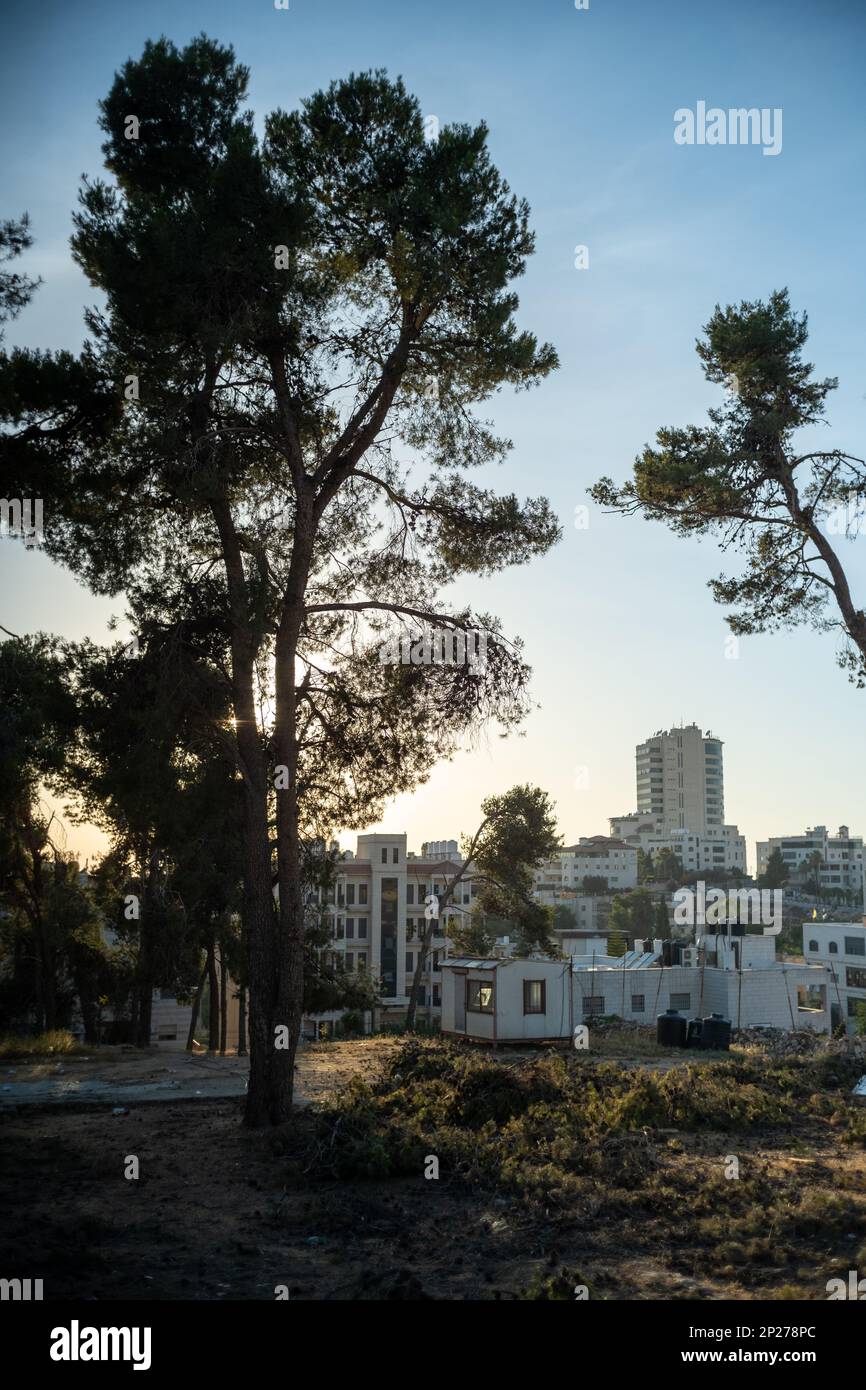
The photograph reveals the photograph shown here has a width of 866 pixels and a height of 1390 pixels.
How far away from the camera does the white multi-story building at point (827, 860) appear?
145550mm

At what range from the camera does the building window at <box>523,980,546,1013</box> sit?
2353 centimetres

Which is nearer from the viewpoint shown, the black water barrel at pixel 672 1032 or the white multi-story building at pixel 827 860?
the black water barrel at pixel 672 1032

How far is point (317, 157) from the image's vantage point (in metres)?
13.1

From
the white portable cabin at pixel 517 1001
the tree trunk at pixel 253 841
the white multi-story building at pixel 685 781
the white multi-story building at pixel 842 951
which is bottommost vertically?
the white multi-story building at pixel 842 951

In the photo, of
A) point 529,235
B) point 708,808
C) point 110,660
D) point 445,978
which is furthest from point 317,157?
point 708,808

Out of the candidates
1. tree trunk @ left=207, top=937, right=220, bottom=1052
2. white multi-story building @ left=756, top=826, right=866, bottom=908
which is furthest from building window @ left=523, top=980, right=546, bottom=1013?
white multi-story building @ left=756, top=826, right=866, bottom=908

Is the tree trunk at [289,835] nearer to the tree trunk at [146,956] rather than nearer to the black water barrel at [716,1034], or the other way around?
the tree trunk at [146,956]

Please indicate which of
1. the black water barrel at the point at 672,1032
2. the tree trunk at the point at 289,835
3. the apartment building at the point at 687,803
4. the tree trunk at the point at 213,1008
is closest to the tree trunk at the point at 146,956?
the tree trunk at the point at 213,1008

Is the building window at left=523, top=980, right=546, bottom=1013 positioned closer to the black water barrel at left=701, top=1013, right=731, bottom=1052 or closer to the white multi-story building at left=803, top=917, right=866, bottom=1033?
the black water barrel at left=701, top=1013, right=731, bottom=1052

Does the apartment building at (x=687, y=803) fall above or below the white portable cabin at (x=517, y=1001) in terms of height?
above

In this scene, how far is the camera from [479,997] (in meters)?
24.0

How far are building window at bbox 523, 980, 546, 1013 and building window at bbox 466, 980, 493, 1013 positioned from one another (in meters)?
0.81
